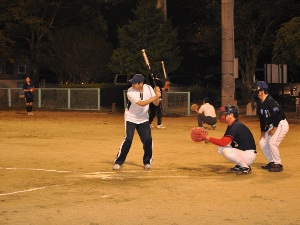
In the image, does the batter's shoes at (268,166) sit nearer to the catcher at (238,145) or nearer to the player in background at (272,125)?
the player in background at (272,125)

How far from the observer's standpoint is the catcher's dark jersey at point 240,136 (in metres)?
13.2

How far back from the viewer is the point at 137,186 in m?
12.1

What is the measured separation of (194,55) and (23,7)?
15.5 m

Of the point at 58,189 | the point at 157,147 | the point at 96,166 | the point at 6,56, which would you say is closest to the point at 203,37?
the point at 6,56

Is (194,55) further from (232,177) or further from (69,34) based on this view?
(232,177)

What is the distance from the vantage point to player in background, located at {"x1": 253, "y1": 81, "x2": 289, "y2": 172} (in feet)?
44.3

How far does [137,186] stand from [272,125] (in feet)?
10.2

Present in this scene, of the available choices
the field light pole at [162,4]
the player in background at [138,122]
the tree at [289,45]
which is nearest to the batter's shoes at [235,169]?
the player in background at [138,122]

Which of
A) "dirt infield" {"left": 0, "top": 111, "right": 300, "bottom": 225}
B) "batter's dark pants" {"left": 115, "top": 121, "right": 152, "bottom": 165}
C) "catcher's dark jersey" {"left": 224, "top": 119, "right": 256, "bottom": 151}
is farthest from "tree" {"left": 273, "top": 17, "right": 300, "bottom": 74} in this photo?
"catcher's dark jersey" {"left": 224, "top": 119, "right": 256, "bottom": 151}

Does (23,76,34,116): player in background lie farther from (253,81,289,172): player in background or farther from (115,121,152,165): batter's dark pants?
(253,81,289,172): player in background

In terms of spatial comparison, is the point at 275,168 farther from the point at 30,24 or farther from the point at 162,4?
the point at 30,24

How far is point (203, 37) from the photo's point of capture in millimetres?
39781

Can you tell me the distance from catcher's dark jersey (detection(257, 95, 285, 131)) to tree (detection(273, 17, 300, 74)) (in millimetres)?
16181

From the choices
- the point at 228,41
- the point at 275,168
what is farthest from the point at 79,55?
the point at 275,168
